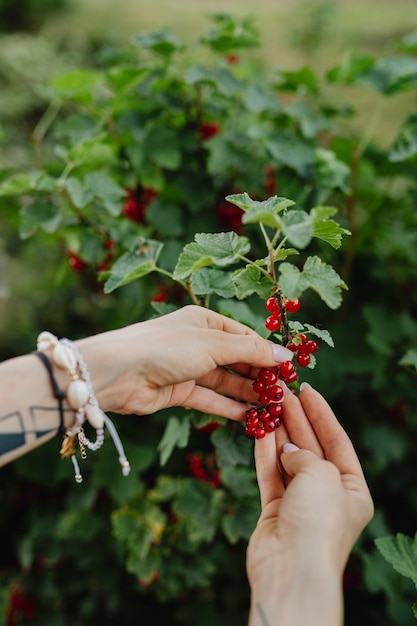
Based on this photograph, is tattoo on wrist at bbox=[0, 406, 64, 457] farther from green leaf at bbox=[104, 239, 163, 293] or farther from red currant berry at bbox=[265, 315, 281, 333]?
red currant berry at bbox=[265, 315, 281, 333]

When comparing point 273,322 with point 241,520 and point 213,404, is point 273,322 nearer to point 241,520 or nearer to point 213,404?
point 213,404

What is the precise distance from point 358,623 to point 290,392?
1.02 meters

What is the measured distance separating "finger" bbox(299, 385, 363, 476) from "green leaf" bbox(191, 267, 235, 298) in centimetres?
23

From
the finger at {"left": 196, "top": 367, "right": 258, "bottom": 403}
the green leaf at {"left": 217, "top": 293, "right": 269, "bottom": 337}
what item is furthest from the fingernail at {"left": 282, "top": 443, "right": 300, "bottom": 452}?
the green leaf at {"left": 217, "top": 293, "right": 269, "bottom": 337}

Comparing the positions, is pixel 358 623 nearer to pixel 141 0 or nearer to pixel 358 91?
pixel 358 91

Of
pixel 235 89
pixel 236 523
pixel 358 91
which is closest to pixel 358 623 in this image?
pixel 236 523

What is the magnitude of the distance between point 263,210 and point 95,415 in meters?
0.42

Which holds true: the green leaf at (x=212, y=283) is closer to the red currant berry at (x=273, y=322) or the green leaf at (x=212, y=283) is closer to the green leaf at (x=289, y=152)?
the red currant berry at (x=273, y=322)

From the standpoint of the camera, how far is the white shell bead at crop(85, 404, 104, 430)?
0.85 m

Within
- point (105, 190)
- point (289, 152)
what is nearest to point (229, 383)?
point (105, 190)

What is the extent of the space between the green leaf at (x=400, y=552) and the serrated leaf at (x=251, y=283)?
0.46 m

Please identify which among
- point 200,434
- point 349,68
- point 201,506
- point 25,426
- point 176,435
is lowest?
point 201,506

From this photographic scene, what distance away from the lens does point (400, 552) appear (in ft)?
2.94

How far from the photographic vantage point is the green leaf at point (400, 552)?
869mm
